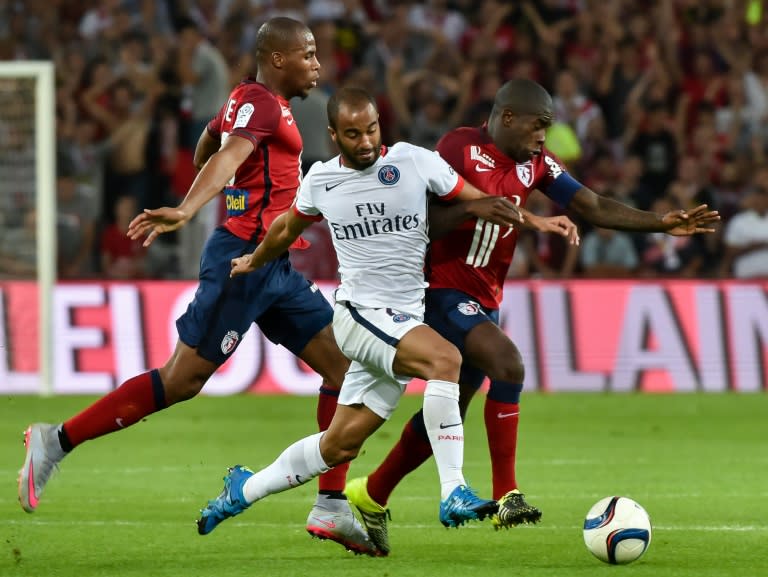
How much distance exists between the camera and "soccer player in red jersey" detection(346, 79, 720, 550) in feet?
23.7

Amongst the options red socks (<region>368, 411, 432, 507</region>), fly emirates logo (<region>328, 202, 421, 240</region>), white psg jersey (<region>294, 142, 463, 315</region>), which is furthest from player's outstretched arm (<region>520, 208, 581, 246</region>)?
red socks (<region>368, 411, 432, 507</region>)

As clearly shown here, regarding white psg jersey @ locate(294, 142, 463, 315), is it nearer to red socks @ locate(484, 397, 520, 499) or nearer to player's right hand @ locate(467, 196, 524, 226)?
player's right hand @ locate(467, 196, 524, 226)

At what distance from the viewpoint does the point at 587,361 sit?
15.1 m

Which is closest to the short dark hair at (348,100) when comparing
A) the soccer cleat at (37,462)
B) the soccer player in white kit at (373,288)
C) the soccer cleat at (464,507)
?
the soccer player in white kit at (373,288)

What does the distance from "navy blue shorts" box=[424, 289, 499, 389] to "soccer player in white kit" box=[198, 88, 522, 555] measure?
41cm

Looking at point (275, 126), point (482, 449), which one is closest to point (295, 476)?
point (275, 126)

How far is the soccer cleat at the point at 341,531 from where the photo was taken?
23.4 ft

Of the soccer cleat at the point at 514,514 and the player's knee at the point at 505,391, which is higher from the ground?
the player's knee at the point at 505,391

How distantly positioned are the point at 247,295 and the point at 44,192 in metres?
7.28

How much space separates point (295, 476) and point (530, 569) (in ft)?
3.76

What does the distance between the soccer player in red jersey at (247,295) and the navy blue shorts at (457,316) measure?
56cm

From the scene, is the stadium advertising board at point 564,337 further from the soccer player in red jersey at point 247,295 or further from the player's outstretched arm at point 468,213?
the player's outstretched arm at point 468,213

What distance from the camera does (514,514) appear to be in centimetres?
660

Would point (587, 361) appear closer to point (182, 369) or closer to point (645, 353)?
point (645, 353)
